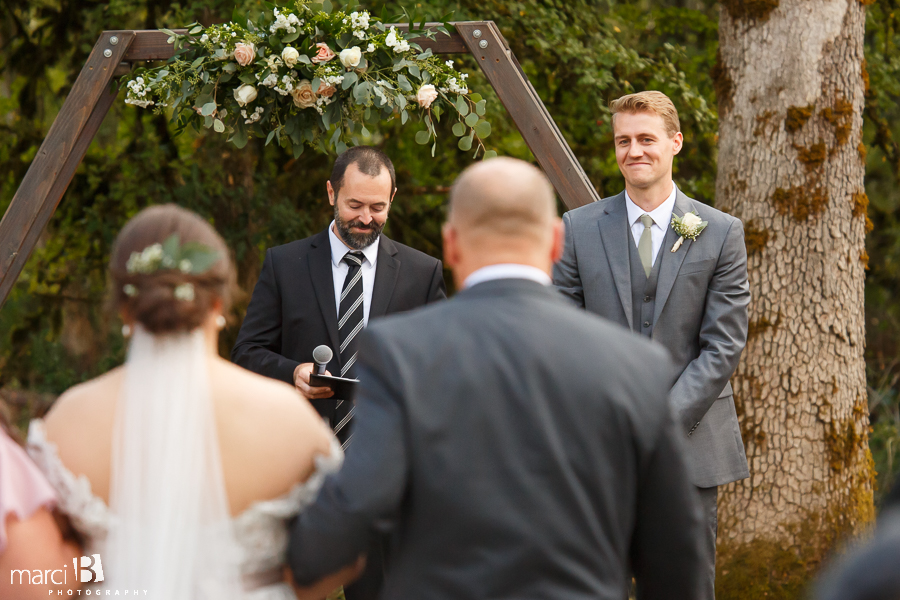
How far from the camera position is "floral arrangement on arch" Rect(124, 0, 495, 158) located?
4020 millimetres

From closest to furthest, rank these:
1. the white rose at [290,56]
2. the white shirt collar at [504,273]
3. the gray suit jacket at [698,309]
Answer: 1. the white shirt collar at [504,273]
2. the gray suit jacket at [698,309]
3. the white rose at [290,56]

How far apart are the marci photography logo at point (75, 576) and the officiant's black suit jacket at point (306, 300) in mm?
1737

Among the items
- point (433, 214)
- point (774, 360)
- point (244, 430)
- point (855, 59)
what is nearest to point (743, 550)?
point (774, 360)

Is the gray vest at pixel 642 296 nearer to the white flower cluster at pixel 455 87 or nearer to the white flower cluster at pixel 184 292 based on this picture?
the white flower cluster at pixel 455 87

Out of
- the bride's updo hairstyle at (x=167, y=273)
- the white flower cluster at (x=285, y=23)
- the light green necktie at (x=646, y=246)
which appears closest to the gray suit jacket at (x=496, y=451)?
the bride's updo hairstyle at (x=167, y=273)

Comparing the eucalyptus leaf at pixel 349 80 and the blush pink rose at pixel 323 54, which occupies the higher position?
the blush pink rose at pixel 323 54

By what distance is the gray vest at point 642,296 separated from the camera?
362 centimetres

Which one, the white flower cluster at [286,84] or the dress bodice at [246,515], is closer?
the dress bodice at [246,515]

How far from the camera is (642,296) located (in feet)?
11.9

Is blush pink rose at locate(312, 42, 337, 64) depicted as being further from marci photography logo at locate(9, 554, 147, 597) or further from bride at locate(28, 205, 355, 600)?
marci photography logo at locate(9, 554, 147, 597)

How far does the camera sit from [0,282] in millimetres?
4312

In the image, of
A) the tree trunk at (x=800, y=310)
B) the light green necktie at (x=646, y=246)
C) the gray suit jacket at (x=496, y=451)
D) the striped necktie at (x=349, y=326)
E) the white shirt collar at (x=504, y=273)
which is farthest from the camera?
the tree trunk at (x=800, y=310)

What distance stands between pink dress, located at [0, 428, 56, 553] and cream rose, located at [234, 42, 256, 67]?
242 cm

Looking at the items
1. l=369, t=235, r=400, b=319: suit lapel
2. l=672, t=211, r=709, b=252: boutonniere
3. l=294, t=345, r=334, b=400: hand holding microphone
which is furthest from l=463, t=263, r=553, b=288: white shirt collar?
l=369, t=235, r=400, b=319: suit lapel
